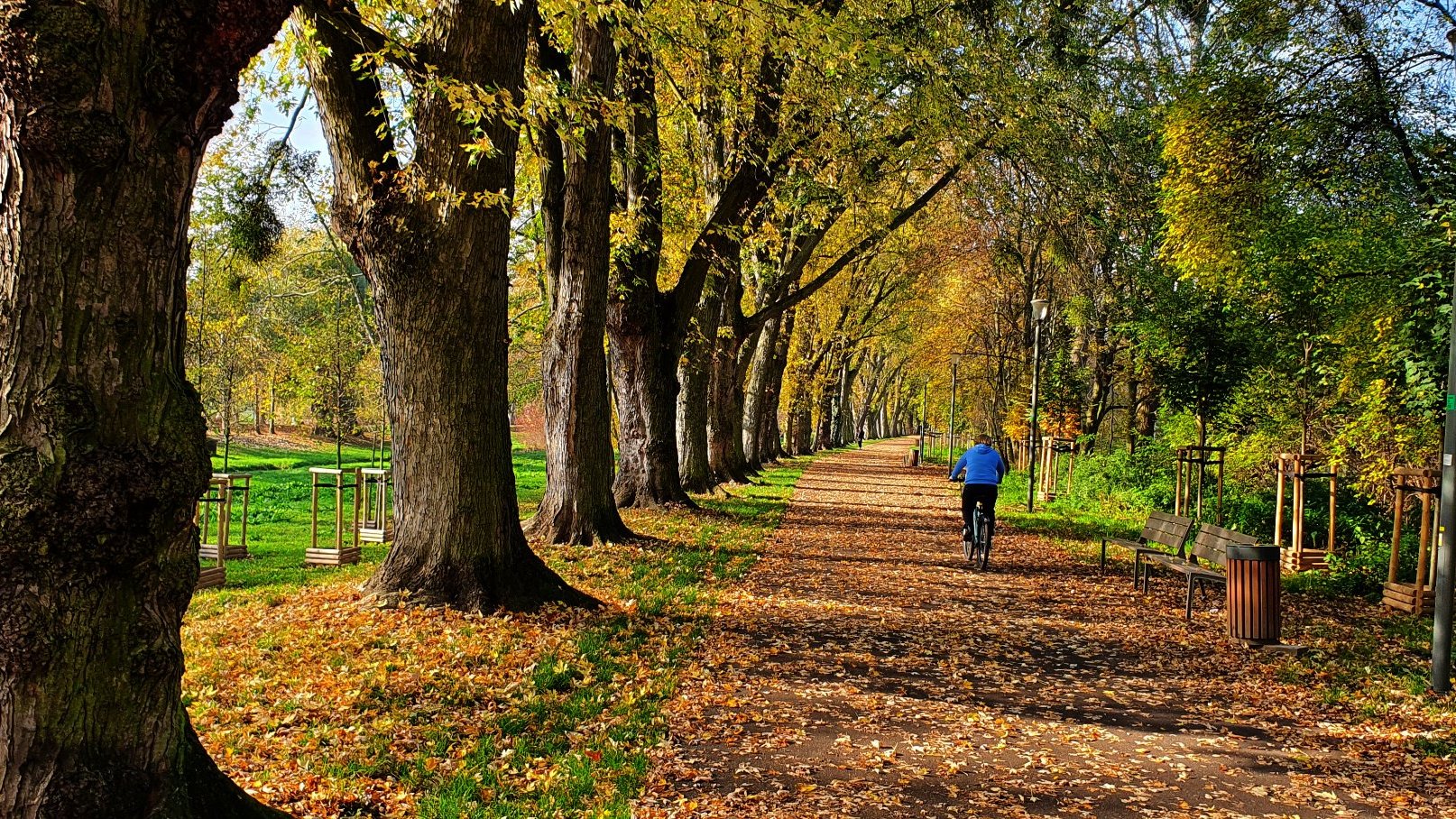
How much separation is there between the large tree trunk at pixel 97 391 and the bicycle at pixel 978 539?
463 inches

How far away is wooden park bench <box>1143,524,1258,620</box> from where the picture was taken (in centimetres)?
1016

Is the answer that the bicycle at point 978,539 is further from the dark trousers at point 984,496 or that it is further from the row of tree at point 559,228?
the row of tree at point 559,228

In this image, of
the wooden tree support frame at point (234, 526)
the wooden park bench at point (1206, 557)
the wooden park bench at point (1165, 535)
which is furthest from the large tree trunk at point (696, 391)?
the wooden park bench at point (1206, 557)

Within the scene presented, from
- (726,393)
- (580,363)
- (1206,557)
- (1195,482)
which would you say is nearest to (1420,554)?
(1206,557)

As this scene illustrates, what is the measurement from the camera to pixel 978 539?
14047mm

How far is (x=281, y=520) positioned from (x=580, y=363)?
483 inches

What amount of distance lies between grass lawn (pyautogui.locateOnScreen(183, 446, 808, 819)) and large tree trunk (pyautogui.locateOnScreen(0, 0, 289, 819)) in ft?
4.33

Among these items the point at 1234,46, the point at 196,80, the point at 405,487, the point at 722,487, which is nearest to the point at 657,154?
the point at 405,487

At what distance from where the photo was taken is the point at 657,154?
532 inches

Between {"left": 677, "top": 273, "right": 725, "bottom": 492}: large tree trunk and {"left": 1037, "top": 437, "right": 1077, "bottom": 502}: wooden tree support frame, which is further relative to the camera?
{"left": 1037, "top": 437, "right": 1077, "bottom": 502}: wooden tree support frame

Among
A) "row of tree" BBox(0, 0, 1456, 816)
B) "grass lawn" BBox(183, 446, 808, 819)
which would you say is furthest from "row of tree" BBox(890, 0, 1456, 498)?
"grass lawn" BBox(183, 446, 808, 819)

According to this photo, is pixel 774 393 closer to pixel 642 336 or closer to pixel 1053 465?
pixel 1053 465

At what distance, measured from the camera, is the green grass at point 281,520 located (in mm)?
12094

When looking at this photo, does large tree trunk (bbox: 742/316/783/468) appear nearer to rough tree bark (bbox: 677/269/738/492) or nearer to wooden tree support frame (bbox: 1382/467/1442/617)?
rough tree bark (bbox: 677/269/738/492)
